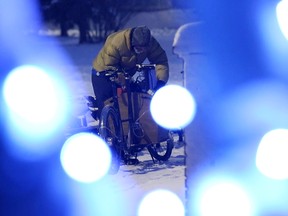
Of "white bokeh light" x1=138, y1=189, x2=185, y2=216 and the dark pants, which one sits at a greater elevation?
the dark pants

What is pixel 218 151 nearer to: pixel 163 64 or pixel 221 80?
pixel 221 80

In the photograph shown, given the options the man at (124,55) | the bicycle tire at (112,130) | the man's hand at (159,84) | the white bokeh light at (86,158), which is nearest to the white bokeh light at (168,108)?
the man's hand at (159,84)

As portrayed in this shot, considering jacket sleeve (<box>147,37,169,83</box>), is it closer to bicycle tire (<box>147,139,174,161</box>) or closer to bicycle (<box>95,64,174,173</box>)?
bicycle (<box>95,64,174,173</box>)

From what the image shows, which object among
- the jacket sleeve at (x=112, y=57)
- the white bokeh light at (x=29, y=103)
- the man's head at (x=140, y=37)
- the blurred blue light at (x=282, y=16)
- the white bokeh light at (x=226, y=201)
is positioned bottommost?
the white bokeh light at (x=29, y=103)

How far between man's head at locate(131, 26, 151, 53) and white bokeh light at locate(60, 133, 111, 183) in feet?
3.48

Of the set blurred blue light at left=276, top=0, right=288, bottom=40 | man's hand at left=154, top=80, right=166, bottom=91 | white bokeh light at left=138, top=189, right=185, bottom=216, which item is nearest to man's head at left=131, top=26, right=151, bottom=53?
man's hand at left=154, top=80, right=166, bottom=91

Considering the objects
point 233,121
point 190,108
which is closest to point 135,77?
point 190,108

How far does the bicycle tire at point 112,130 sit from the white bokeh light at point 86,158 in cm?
7

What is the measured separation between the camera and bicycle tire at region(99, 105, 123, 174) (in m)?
6.79

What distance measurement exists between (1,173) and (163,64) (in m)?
2.28

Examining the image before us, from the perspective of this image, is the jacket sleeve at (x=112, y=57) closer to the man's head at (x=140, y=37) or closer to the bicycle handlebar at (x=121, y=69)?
the bicycle handlebar at (x=121, y=69)

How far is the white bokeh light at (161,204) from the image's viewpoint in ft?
15.8

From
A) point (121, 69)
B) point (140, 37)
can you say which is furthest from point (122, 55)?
point (140, 37)

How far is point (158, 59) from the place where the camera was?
7.27m
